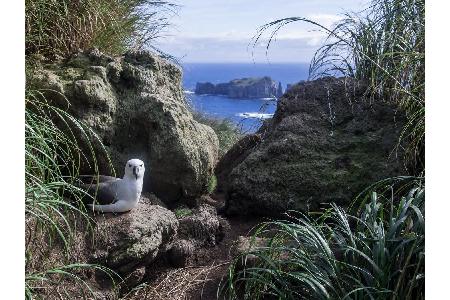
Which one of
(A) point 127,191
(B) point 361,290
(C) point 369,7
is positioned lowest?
(B) point 361,290

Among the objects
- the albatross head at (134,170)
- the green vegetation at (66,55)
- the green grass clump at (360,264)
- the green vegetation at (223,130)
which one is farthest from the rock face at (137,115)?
the green vegetation at (223,130)

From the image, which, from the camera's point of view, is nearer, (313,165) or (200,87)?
(313,165)

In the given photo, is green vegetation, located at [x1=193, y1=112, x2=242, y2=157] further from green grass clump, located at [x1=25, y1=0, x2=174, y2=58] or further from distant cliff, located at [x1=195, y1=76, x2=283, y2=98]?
green grass clump, located at [x1=25, y1=0, x2=174, y2=58]

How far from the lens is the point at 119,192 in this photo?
12.6ft

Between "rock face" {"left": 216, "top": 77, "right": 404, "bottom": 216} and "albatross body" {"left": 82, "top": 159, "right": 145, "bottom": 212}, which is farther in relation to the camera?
"rock face" {"left": 216, "top": 77, "right": 404, "bottom": 216}

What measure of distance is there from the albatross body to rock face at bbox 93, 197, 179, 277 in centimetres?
7

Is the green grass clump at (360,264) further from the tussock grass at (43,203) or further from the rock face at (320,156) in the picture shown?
the rock face at (320,156)

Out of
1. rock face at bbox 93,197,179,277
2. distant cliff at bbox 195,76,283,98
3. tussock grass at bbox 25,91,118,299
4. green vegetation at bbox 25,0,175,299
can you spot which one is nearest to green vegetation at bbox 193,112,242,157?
distant cliff at bbox 195,76,283,98

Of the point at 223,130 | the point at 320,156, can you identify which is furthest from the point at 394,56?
the point at 223,130

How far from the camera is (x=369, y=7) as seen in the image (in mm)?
5316

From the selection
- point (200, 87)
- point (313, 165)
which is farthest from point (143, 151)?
point (200, 87)

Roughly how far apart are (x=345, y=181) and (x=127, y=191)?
1.63 meters

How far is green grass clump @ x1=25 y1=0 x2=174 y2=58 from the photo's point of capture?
4.45 meters

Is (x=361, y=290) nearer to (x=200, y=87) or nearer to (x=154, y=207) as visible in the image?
(x=154, y=207)
